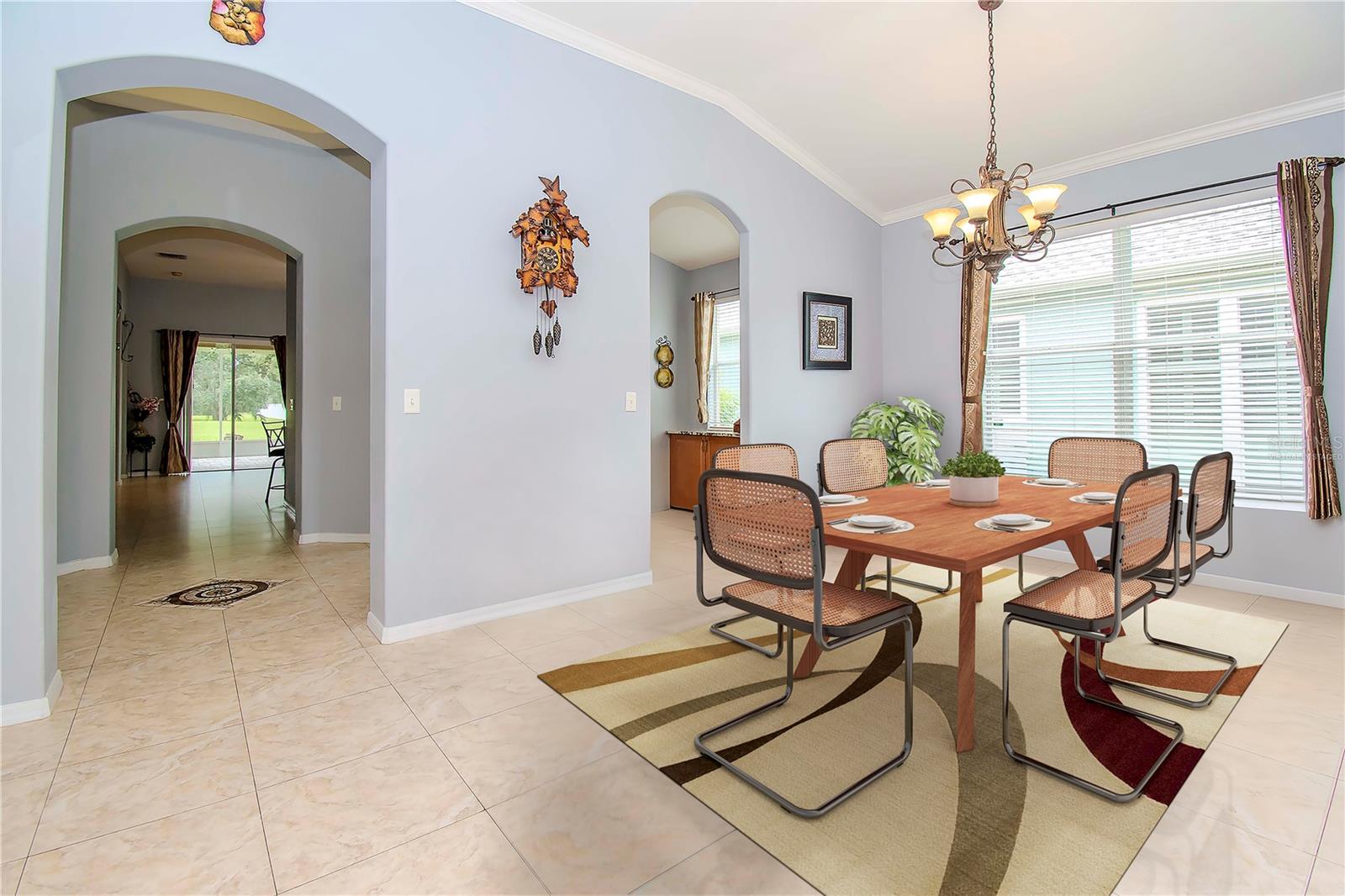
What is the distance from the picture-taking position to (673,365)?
721cm

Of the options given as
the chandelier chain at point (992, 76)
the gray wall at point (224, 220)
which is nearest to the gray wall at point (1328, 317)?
the chandelier chain at point (992, 76)

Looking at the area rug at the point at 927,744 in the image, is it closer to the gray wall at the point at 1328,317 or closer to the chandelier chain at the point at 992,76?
the gray wall at the point at 1328,317

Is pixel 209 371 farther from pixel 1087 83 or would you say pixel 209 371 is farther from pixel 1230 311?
pixel 1230 311

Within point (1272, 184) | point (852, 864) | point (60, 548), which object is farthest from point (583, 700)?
point (1272, 184)

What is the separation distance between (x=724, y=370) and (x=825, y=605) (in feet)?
16.9

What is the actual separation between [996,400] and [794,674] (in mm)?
3377

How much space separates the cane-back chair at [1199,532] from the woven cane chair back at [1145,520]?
84 millimetres

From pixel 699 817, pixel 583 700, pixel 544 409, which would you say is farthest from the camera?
pixel 544 409

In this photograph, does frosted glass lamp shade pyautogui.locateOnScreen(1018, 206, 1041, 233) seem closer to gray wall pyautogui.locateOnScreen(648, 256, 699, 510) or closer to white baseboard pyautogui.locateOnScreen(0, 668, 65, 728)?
white baseboard pyautogui.locateOnScreen(0, 668, 65, 728)

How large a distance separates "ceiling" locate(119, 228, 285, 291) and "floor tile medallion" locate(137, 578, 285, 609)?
395 cm

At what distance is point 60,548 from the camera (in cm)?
413

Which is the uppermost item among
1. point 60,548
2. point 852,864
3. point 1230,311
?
point 1230,311

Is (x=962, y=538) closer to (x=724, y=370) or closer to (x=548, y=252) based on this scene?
(x=548, y=252)

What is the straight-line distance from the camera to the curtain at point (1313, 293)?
3.48 meters
